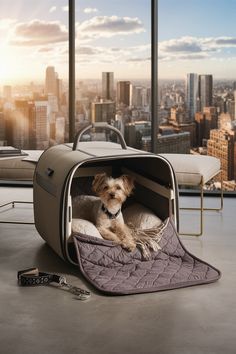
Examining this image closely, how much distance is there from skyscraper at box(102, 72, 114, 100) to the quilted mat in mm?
2402

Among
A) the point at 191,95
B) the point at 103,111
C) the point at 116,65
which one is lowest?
the point at 103,111

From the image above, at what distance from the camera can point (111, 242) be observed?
11.7 feet

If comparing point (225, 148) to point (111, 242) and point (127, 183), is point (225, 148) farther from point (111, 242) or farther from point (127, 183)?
point (111, 242)

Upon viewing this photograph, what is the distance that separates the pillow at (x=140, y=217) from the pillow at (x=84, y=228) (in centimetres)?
31

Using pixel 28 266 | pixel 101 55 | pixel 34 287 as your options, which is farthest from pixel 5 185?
pixel 34 287

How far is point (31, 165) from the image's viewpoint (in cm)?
452

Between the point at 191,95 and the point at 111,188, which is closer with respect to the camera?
the point at 111,188

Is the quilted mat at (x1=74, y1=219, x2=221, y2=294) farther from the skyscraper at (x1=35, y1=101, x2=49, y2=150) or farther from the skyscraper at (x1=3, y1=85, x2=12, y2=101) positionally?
the skyscraper at (x1=3, y1=85, x2=12, y2=101)

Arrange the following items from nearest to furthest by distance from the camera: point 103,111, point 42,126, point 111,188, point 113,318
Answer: point 113,318 < point 111,188 < point 103,111 < point 42,126

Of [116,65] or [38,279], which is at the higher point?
[116,65]

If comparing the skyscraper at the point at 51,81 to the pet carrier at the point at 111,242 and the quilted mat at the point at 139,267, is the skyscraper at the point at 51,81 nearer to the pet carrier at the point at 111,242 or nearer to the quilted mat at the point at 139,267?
the pet carrier at the point at 111,242

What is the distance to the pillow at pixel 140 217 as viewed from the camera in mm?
3854

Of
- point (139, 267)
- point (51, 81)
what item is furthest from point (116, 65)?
point (139, 267)

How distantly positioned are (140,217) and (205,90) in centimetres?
207
